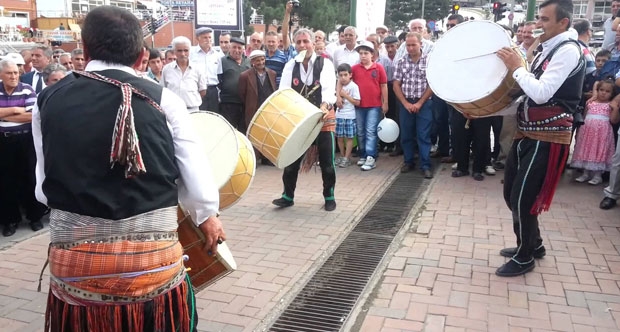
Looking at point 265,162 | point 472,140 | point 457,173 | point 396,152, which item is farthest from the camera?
point 396,152

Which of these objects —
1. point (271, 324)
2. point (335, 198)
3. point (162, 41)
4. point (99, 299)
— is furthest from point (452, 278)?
point (162, 41)

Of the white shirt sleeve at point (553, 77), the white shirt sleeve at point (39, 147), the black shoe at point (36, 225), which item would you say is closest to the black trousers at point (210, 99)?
the black shoe at point (36, 225)

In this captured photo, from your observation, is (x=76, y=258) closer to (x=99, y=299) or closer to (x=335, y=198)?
(x=99, y=299)

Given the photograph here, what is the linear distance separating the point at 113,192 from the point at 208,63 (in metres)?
6.38

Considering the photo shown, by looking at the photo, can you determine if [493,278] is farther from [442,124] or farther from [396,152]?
[396,152]

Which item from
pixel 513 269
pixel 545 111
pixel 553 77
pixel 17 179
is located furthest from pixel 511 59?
pixel 17 179

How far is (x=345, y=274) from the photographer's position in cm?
441

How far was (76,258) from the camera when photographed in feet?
6.78

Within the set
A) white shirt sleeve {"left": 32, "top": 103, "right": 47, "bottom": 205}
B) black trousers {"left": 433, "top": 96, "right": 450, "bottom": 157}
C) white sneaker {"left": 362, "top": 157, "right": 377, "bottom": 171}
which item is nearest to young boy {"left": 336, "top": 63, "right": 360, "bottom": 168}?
white sneaker {"left": 362, "top": 157, "right": 377, "bottom": 171}

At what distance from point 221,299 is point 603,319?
103 inches

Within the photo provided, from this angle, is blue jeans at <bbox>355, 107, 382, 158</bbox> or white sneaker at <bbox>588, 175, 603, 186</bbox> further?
blue jeans at <bbox>355, 107, 382, 158</bbox>

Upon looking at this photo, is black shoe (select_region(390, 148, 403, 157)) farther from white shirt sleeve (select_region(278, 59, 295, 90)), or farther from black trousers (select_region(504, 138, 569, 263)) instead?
black trousers (select_region(504, 138, 569, 263))

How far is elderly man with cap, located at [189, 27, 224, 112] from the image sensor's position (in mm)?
8039

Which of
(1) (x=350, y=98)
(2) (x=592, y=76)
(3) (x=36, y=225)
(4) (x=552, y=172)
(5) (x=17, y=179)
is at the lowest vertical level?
(3) (x=36, y=225)
